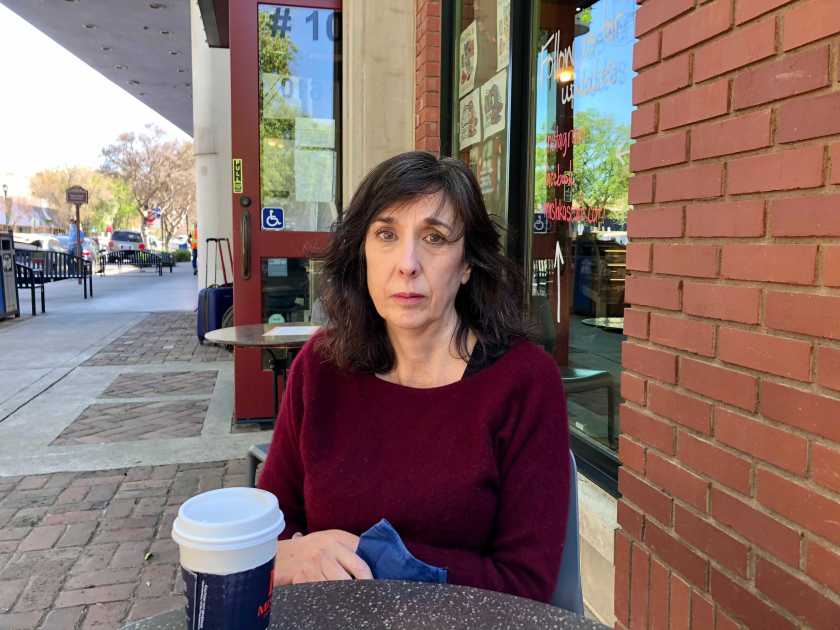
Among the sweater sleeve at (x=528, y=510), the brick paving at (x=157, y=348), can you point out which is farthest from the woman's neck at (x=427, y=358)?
the brick paving at (x=157, y=348)

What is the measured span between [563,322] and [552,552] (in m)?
2.22

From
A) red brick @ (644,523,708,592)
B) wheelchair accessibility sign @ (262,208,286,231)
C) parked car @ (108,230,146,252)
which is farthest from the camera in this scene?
parked car @ (108,230,146,252)

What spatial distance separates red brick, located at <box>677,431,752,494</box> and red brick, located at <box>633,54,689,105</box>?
889 mm

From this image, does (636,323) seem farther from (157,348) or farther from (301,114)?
(157,348)

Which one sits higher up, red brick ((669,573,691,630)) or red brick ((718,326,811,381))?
red brick ((718,326,811,381))

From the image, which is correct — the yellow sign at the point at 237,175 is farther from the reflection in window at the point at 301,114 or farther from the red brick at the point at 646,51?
the red brick at the point at 646,51

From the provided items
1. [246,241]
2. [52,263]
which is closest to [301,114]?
[246,241]

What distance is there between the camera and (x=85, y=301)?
591 inches

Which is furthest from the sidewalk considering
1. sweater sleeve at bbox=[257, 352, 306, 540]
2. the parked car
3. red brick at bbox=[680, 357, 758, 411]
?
the parked car

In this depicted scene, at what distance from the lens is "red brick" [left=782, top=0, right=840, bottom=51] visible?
4.20ft

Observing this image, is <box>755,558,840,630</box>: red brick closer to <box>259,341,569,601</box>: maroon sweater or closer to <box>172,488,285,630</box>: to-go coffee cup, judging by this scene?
<box>259,341,569,601</box>: maroon sweater

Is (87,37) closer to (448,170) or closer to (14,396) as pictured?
(14,396)

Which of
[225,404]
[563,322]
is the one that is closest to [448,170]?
[563,322]

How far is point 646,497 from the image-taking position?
1.88 m
